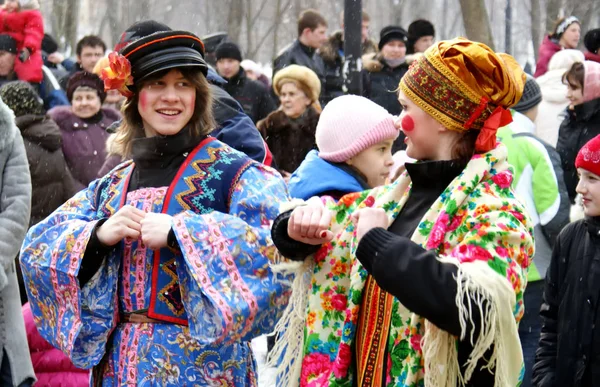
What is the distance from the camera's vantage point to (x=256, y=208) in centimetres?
387

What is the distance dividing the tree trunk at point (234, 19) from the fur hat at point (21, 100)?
18.2 m

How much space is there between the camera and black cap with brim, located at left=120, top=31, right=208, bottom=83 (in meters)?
3.92

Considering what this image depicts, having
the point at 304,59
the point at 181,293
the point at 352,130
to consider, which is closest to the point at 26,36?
the point at 304,59

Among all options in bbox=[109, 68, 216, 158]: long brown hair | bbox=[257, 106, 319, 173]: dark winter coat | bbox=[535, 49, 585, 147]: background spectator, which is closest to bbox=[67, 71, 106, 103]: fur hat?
bbox=[257, 106, 319, 173]: dark winter coat

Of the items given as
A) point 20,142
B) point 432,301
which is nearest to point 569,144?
point 20,142

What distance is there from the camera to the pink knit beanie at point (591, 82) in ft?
26.8

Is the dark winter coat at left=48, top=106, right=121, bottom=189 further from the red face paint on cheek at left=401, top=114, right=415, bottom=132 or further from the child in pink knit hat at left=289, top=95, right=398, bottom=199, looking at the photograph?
the red face paint on cheek at left=401, top=114, right=415, bottom=132

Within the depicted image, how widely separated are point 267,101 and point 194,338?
7.59 meters

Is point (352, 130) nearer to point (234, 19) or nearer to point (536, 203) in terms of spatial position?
point (536, 203)

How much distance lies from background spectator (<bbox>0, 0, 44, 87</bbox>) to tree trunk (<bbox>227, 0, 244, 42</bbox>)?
48.8 ft

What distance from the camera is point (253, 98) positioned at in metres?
11.1

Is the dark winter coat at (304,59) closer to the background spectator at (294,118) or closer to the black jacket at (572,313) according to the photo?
the background spectator at (294,118)

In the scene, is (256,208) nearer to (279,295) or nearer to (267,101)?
(279,295)

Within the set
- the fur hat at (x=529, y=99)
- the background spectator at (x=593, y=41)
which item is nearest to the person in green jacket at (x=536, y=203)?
the fur hat at (x=529, y=99)
